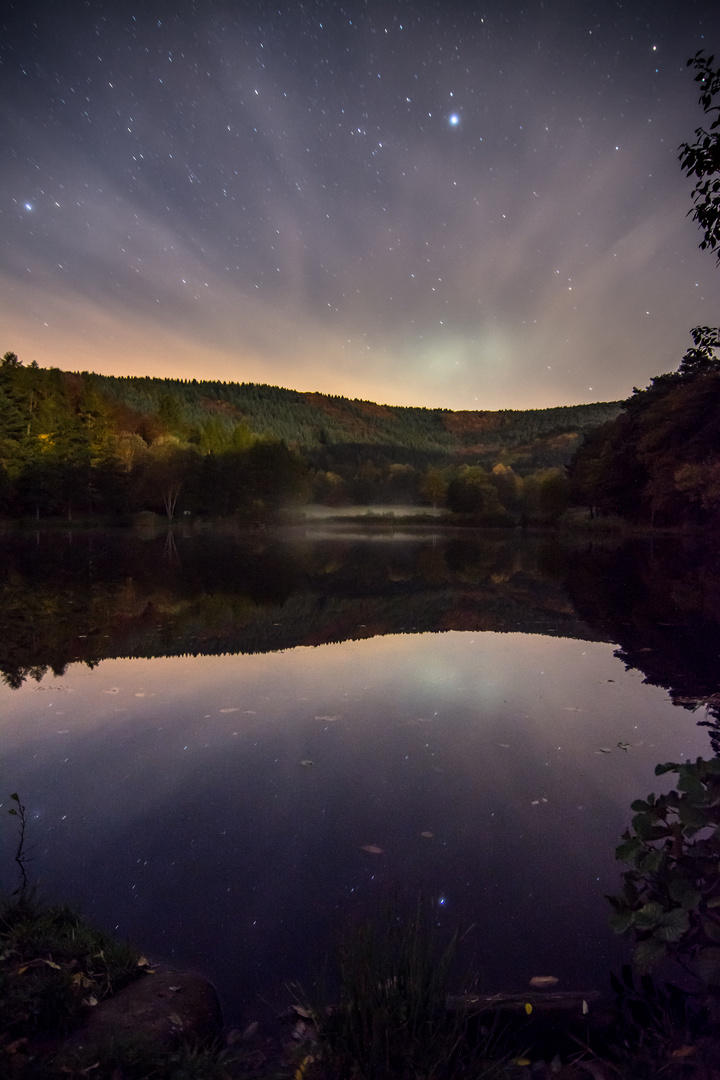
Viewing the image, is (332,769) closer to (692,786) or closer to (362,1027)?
(362,1027)

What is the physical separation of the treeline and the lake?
2741 cm

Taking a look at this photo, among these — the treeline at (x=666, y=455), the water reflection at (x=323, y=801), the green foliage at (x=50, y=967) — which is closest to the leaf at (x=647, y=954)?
the water reflection at (x=323, y=801)

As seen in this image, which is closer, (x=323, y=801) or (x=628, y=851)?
(x=628, y=851)

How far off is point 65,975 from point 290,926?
4.25 feet

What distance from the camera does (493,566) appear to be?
29.9 meters

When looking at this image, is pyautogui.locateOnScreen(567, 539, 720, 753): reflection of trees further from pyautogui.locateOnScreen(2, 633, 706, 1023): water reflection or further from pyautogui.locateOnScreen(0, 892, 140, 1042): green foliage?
pyautogui.locateOnScreen(0, 892, 140, 1042): green foliage

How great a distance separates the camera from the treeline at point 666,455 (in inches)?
1644

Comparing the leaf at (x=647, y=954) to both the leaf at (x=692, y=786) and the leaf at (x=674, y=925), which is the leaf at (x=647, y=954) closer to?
the leaf at (x=674, y=925)

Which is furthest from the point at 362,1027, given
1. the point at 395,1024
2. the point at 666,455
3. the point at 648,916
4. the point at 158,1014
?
the point at 666,455

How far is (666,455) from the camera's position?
46.8m

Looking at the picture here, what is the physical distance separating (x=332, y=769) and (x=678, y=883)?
370 cm

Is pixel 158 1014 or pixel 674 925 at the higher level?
pixel 674 925

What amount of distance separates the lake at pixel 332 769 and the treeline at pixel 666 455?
89.9 ft

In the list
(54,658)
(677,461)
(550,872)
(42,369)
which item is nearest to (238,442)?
(42,369)
